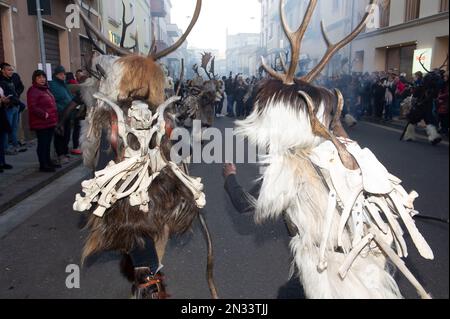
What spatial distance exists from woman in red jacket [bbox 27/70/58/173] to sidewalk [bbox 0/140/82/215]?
38 centimetres

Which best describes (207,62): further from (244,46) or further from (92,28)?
(92,28)

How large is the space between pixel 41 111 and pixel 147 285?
4839mm

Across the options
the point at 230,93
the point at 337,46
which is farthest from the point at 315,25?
the point at 230,93

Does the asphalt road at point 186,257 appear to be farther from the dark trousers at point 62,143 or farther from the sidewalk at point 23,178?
the dark trousers at point 62,143

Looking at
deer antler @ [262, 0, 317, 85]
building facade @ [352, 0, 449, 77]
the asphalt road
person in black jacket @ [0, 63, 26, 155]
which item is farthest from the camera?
person in black jacket @ [0, 63, 26, 155]

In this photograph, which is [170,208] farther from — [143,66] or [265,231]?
[265,231]

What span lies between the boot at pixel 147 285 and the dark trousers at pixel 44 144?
4708mm

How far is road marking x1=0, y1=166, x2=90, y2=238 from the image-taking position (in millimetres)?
4586

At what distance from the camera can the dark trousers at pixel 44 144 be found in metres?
6.37

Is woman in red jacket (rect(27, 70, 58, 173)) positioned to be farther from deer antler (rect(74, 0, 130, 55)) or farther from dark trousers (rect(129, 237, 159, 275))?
dark trousers (rect(129, 237, 159, 275))

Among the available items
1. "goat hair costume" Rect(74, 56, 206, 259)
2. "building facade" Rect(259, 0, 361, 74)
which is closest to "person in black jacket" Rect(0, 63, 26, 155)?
"building facade" Rect(259, 0, 361, 74)

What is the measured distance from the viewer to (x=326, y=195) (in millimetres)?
1748

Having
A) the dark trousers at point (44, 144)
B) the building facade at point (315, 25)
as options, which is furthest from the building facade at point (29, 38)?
the building facade at point (315, 25)

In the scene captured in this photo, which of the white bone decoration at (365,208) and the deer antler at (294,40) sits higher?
the deer antler at (294,40)
